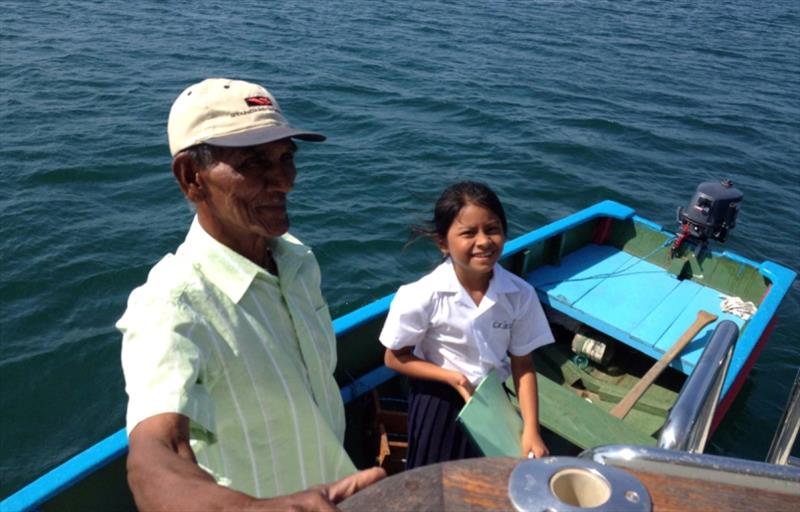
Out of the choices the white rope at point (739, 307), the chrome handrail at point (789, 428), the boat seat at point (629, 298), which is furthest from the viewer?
the white rope at point (739, 307)

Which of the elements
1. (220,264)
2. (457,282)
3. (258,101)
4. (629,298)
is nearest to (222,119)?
(258,101)

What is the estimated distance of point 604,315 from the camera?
15.8 ft

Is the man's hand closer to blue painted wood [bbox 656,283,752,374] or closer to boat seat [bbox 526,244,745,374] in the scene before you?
blue painted wood [bbox 656,283,752,374]

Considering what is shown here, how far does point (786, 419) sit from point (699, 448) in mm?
794

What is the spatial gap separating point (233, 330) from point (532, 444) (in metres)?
1.57

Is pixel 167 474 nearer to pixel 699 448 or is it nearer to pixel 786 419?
pixel 699 448

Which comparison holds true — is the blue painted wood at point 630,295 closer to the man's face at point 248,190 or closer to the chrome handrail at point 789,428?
the chrome handrail at point 789,428

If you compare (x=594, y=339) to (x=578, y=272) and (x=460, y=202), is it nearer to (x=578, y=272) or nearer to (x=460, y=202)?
(x=578, y=272)

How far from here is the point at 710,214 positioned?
534 centimetres

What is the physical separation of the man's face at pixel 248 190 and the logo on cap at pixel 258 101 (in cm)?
11

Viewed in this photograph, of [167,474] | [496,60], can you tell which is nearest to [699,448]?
[167,474]

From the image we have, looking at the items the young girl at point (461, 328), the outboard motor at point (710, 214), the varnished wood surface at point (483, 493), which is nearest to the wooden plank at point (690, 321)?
the outboard motor at point (710, 214)

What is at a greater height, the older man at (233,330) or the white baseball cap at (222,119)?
the white baseball cap at (222,119)

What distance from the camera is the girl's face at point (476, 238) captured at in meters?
2.68
